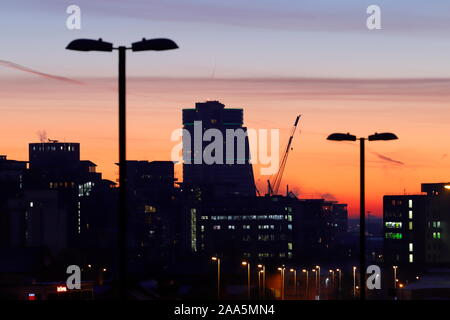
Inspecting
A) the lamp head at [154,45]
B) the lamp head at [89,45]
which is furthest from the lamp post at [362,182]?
the lamp head at [89,45]

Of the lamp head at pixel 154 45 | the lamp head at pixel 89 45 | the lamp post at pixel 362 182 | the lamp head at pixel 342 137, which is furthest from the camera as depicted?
the lamp head at pixel 342 137

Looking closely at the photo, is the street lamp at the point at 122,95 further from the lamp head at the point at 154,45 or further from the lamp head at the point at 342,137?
the lamp head at the point at 342,137

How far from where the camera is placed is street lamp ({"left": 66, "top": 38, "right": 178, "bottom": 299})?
37750 millimetres

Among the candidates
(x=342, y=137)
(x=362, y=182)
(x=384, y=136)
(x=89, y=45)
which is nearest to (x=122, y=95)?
(x=89, y=45)

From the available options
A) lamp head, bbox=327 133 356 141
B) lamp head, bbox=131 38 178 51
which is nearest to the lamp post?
lamp head, bbox=327 133 356 141

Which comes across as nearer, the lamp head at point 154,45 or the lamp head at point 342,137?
the lamp head at point 154,45

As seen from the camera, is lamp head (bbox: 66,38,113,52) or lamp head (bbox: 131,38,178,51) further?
lamp head (bbox: 66,38,113,52)

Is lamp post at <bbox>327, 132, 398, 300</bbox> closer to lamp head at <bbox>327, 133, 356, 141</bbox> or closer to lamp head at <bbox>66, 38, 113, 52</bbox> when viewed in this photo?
lamp head at <bbox>327, 133, 356, 141</bbox>

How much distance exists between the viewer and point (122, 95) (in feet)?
127

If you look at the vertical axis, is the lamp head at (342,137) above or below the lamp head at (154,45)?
below

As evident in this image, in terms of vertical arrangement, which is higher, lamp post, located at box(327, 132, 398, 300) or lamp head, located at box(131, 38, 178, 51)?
lamp head, located at box(131, 38, 178, 51)

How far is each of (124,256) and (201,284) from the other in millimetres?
133830

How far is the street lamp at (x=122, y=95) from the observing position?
124ft

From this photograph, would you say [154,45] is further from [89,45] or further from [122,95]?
[89,45]
